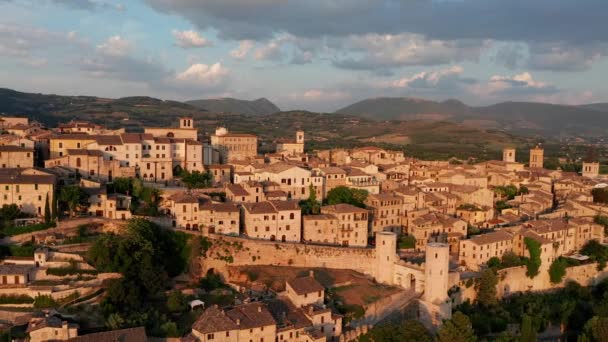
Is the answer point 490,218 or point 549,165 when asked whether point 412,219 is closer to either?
point 490,218

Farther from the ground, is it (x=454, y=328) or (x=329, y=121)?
(x=329, y=121)

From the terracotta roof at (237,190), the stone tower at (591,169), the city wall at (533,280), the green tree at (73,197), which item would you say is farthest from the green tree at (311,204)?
the stone tower at (591,169)

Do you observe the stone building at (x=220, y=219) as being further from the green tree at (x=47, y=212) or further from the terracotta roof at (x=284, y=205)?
the green tree at (x=47, y=212)

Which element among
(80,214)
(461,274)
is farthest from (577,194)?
(80,214)

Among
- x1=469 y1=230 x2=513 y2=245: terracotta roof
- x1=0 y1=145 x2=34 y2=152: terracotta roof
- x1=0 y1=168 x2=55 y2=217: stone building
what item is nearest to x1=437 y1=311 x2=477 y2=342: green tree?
x1=469 y1=230 x2=513 y2=245: terracotta roof

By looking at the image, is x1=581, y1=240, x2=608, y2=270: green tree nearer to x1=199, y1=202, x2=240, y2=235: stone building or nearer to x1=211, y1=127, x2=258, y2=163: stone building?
x1=199, y1=202, x2=240, y2=235: stone building
